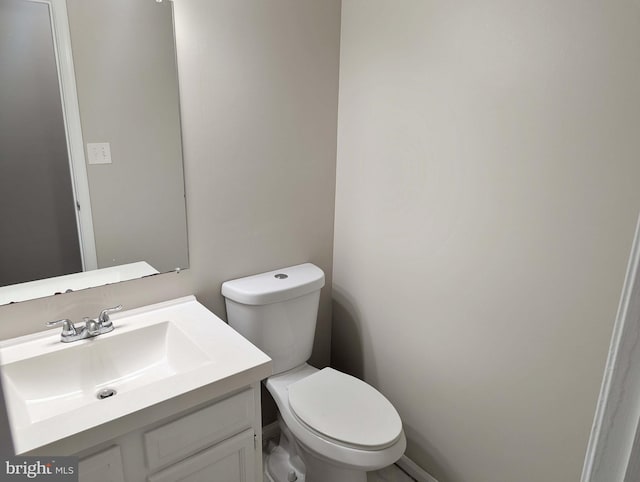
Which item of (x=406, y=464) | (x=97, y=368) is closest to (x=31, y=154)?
(x=97, y=368)

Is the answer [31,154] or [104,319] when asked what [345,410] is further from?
[31,154]

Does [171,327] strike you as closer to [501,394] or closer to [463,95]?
[501,394]

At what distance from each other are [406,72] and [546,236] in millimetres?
793

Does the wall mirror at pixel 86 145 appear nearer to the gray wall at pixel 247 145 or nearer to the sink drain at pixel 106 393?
the gray wall at pixel 247 145

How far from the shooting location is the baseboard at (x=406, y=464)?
1828mm

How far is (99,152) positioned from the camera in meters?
1.38

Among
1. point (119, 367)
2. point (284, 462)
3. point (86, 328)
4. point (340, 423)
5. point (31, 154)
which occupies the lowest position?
point (284, 462)

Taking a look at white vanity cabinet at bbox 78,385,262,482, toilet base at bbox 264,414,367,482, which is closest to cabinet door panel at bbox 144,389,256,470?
white vanity cabinet at bbox 78,385,262,482

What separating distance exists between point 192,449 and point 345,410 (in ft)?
1.89

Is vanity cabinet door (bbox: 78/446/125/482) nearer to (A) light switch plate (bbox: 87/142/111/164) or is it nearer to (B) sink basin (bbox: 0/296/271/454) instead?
(B) sink basin (bbox: 0/296/271/454)

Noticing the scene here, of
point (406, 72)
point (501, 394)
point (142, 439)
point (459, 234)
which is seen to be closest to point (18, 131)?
point (142, 439)

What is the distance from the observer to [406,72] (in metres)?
1.63

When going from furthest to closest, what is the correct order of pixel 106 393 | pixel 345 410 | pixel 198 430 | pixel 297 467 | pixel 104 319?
1. pixel 297 467
2. pixel 345 410
3. pixel 104 319
4. pixel 106 393
5. pixel 198 430

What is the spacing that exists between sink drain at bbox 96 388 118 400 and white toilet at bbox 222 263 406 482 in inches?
21.0
